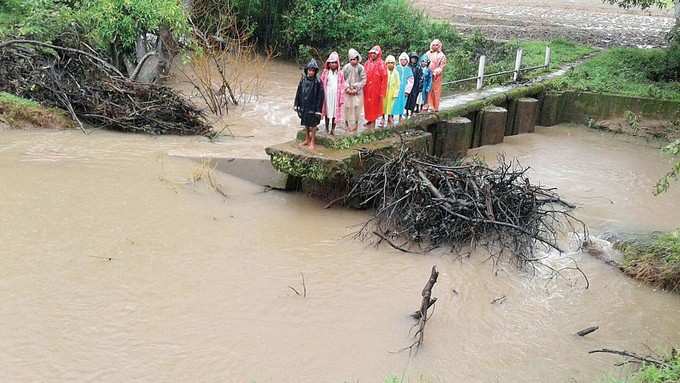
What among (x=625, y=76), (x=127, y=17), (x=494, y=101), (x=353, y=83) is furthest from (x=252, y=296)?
(x=625, y=76)

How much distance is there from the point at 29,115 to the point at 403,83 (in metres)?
7.13

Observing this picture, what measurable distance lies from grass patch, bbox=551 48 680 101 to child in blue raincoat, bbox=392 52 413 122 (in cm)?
681

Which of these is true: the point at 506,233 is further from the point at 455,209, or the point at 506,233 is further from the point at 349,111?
the point at 349,111

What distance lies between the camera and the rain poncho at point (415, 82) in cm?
1023

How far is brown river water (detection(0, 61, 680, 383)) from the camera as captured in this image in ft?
19.4

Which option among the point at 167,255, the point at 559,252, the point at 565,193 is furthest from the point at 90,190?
the point at 565,193

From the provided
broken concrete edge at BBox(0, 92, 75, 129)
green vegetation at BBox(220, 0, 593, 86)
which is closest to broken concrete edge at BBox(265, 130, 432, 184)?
broken concrete edge at BBox(0, 92, 75, 129)

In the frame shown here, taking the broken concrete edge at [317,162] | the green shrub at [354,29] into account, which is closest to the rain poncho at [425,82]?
the broken concrete edge at [317,162]

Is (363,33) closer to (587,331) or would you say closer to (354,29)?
(354,29)

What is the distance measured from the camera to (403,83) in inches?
397

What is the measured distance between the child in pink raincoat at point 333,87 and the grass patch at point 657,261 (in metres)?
4.22

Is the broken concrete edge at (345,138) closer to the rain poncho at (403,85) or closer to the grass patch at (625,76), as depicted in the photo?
the rain poncho at (403,85)

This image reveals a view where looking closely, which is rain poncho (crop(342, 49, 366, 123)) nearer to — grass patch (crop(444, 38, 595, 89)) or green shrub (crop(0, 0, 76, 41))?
green shrub (crop(0, 0, 76, 41))

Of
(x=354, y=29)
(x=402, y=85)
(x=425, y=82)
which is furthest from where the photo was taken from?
(x=354, y=29)
